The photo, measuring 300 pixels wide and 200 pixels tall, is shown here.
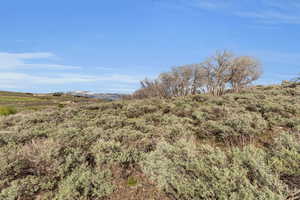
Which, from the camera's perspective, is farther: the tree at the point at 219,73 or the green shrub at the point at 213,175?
the tree at the point at 219,73

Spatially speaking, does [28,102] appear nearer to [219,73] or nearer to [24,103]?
[24,103]

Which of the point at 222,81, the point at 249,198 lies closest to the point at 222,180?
the point at 249,198

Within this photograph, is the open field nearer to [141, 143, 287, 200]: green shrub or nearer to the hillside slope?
the hillside slope

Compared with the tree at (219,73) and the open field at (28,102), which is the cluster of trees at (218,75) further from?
the open field at (28,102)

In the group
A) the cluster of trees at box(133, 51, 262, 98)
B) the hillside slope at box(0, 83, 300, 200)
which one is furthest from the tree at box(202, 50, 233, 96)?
the hillside slope at box(0, 83, 300, 200)

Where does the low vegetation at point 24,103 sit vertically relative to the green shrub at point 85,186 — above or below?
below

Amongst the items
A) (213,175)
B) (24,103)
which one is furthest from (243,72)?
(24,103)

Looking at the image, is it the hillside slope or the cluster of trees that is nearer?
the hillside slope

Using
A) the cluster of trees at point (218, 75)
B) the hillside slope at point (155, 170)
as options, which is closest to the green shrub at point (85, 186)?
the hillside slope at point (155, 170)

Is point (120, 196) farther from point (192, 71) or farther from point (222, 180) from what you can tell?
point (192, 71)

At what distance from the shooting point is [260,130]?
5.59 meters

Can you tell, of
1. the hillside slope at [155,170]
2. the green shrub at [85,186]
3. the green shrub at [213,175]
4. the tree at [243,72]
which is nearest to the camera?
the green shrub at [213,175]

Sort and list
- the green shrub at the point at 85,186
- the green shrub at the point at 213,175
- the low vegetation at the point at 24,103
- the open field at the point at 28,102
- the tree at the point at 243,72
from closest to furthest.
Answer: the green shrub at the point at 213,175
the green shrub at the point at 85,186
the low vegetation at the point at 24,103
the tree at the point at 243,72
the open field at the point at 28,102

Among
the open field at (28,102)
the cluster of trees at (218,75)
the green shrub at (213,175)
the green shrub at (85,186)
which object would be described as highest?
the cluster of trees at (218,75)
